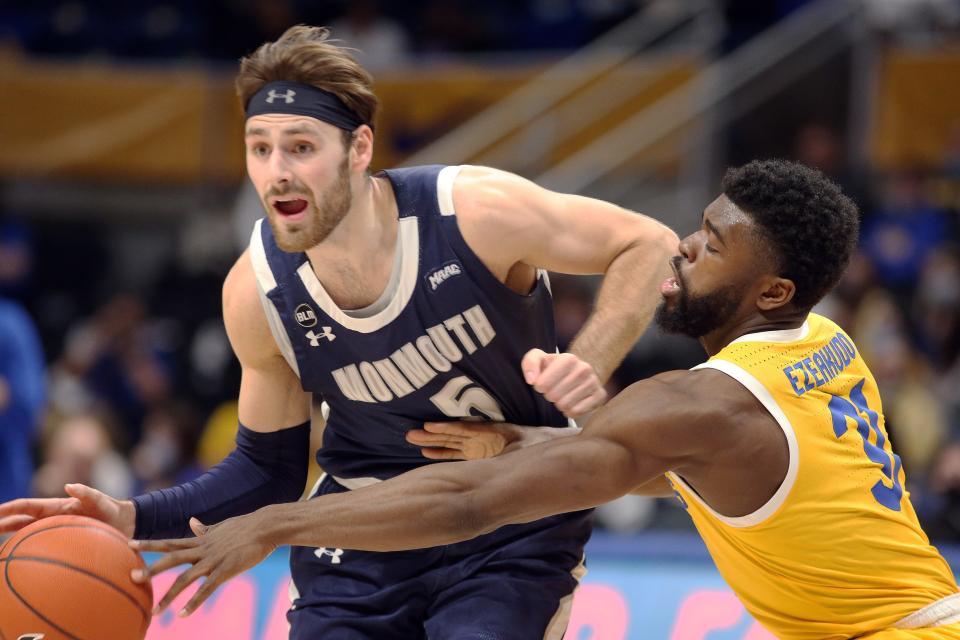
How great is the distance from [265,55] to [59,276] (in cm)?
928

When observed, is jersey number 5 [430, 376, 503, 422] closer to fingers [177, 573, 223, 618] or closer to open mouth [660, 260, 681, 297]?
open mouth [660, 260, 681, 297]

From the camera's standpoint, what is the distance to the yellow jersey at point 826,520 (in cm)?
317

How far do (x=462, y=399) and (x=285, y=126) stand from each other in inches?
36.6

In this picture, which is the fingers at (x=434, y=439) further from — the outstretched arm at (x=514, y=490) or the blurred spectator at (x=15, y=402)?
the blurred spectator at (x=15, y=402)

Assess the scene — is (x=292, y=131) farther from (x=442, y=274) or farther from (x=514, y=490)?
(x=514, y=490)

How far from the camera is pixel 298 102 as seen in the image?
12.6 ft

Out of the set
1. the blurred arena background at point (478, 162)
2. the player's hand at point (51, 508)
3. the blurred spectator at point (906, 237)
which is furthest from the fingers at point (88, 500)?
the blurred spectator at point (906, 237)

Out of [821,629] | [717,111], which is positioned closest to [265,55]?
[821,629]

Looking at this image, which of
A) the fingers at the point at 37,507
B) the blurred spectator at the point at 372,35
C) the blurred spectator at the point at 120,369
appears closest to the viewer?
the fingers at the point at 37,507

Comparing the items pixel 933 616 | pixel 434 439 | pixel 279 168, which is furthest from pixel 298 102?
pixel 933 616

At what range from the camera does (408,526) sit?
3086 millimetres

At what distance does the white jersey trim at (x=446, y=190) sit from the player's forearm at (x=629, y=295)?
0.52 metres

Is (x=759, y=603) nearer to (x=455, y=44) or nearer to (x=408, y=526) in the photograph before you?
(x=408, y=526)

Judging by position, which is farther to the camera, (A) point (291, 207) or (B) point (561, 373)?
(A) point (291, 207)
